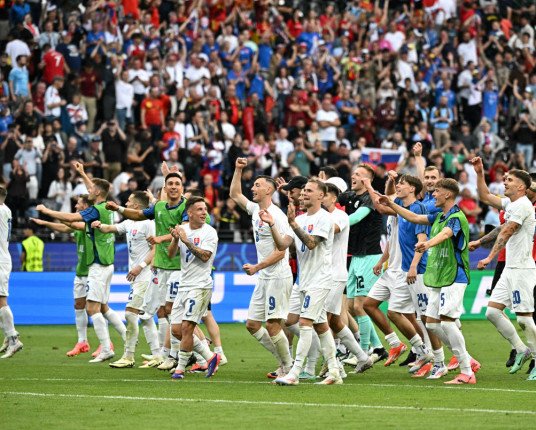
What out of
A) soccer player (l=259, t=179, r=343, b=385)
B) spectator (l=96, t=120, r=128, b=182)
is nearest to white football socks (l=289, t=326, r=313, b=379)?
soccer player (l=259, t=179, r=343, b=385)

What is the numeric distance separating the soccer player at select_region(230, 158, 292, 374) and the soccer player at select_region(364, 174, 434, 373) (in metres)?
1.45

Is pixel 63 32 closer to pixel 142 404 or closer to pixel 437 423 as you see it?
pixel 142 404

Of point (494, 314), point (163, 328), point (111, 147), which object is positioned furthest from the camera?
point (111, 147)

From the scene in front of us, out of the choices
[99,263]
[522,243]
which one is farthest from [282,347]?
[99,263]

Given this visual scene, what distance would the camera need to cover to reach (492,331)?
24578mm

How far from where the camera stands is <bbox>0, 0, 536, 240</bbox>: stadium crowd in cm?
2920

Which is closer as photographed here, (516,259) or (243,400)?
(243,400)

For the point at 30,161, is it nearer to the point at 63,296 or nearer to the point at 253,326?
the point at 63,296

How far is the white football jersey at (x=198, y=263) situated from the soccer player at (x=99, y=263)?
2.85 metres

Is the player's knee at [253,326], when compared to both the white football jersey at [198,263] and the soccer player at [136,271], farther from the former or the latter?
the soccer player at [136,271]

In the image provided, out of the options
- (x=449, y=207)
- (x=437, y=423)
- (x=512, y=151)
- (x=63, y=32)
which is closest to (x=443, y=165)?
(x=512, y=151)

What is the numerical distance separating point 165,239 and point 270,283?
73.4 inches

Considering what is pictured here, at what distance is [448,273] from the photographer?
15.0 metres

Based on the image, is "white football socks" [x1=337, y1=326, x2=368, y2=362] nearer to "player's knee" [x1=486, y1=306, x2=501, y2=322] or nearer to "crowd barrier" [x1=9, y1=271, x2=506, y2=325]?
"player's knee" [x1=486, y1=306, x2=501, y2=322]
